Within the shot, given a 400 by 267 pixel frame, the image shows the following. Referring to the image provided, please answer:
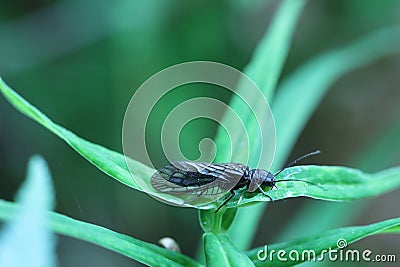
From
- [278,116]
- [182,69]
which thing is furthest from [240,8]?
[278,116]

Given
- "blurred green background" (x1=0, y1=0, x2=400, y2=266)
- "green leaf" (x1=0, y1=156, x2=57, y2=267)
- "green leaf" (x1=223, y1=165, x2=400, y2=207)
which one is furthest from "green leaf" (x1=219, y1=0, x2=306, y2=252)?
"blurred green background" (x1=0, y1=0, x2=400, y2=266)

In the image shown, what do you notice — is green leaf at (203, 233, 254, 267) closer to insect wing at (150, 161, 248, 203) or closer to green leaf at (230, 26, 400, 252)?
insect wing at (150, 161, 248, 203)

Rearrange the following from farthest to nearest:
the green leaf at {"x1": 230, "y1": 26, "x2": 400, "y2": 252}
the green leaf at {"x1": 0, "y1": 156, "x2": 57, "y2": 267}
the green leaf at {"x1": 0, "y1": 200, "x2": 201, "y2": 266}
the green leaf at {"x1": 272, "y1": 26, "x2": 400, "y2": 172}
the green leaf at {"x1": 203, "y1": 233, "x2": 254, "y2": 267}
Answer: the green leaf at {"x1": 272, "y1": 26, "x2": 400, "y2": 172} → the green leaf at {"x1": 230, "y1": 26, "x2": 400, "y2": 252} → the green leaf at {"x1": 203, "y1": 233, "x2": 254, "y2": 267} → the green leaf at {"x1": 0, "y1": 200, "x2": 201, "y2": 266} → the green leaf at {"x1": 0, "y1": 156, "x2": 57, "y2": 267}

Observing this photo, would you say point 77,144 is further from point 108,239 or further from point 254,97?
point 254,97

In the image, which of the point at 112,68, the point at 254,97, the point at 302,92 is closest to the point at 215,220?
the point at 254,97

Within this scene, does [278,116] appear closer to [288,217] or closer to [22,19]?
[288,217]

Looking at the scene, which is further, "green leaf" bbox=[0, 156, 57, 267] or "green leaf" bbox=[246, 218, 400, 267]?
"green leaf" bbox=[246, 218, 400, 267]
